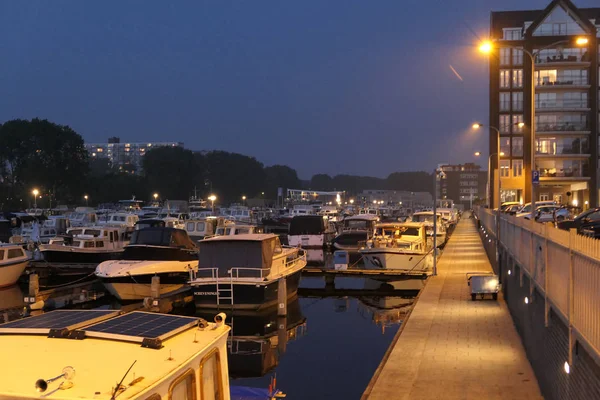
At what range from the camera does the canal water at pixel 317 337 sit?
18.3 m

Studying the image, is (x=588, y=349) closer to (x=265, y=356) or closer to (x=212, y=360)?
(x=212, y=360)

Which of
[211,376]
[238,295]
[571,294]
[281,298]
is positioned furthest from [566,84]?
[211,376]

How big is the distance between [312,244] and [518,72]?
39.7 m

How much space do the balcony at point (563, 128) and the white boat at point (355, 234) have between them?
908 inches

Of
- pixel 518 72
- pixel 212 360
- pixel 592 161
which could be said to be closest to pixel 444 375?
pixel 212 360

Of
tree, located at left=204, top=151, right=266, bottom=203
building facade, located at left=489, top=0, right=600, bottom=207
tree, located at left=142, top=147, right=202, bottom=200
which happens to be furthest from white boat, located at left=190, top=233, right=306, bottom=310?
tree, located at left=204, top=151, right=266, bottom=203

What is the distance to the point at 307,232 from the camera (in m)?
58.8

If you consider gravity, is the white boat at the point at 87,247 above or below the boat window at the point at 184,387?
below

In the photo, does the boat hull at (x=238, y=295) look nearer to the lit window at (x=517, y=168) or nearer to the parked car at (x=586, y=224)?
the parked car at (x=586, y=224)

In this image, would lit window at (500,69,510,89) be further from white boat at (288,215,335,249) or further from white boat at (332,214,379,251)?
white boat at (288,215,335,249)

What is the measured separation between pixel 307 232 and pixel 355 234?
17.9ft

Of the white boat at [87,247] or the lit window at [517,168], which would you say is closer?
the white boat at [87,247]

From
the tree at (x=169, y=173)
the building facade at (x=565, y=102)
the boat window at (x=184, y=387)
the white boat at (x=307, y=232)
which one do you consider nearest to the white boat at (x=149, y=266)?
the boat window at (x=184, y=387)

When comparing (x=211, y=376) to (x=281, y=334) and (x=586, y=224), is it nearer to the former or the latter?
(x=281, y=334)
